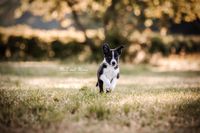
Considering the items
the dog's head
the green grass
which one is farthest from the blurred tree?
the green grass

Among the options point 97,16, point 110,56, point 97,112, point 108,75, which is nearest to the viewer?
point 97,112

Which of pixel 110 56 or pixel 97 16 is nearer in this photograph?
pixel 110 56

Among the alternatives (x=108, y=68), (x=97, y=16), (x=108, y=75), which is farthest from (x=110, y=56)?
(x=97, y=16)

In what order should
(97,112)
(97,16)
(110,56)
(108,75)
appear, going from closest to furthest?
(97,112) → (110,56) → (108,75) → (97,16)

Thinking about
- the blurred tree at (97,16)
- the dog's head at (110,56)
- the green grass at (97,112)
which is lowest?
the green grass at (97,112)

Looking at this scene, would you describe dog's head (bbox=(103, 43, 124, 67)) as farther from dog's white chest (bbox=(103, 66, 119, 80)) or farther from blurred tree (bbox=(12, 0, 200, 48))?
blurred tree (bbox=(12, 0, 200, 48))

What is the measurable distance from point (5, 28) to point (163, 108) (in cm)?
2741

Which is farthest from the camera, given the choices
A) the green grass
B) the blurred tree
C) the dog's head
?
the blurred tree

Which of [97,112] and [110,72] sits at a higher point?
[110,72]

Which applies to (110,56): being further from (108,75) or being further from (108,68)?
(108,75)

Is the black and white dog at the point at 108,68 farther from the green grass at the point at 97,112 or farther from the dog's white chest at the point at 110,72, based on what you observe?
the green grass at the point at 97,112

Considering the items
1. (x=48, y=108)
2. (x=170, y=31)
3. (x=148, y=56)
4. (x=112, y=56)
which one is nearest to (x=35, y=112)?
(x=48, y=108)

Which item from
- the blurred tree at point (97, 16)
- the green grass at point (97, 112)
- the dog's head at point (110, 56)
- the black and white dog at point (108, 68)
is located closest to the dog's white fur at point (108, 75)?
the black and white dog at point (108, 68)

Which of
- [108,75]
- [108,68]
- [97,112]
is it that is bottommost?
[97,112]
